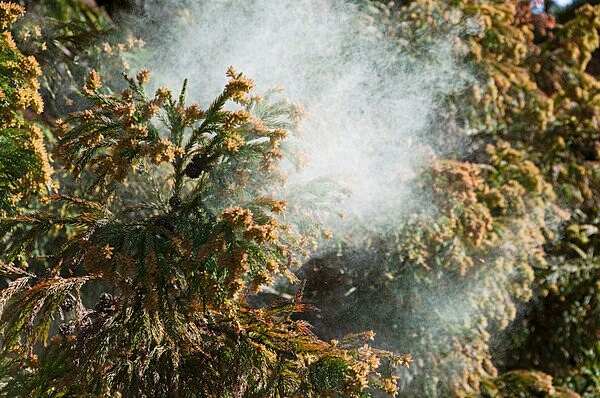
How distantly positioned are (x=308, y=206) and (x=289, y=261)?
0.57ft

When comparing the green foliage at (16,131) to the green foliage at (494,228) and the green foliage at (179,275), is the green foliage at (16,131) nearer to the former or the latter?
the green foliage at (179,275)

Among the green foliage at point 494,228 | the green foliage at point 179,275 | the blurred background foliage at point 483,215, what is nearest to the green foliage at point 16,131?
the green foliage at point 179,275

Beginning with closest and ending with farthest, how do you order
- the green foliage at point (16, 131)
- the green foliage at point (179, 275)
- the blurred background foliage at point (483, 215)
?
the green foliage at point (179, 275), the green foliage at point (16, 131), the blurred background foliage at point (483, 215)

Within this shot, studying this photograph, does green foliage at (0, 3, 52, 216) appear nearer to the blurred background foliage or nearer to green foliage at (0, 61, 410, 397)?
green foliage at (0, 61, 410, 397)

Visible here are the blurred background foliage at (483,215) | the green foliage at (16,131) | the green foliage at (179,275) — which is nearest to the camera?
the green foliage at (179,275)

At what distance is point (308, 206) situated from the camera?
197cm

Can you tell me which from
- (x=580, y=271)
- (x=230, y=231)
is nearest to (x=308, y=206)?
(x=230, y=231)

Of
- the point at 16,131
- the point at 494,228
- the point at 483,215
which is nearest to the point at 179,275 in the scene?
the point at 16,131

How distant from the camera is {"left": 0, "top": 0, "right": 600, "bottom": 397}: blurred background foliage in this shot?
2.74 m

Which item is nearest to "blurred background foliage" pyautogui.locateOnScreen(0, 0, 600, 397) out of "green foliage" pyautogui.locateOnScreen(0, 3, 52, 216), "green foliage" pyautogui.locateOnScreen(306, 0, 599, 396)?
"green foliage" pyautogui.locateOnScreen(306, 0, 599, 396)

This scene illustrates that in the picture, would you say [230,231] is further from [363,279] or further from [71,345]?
[363,279]

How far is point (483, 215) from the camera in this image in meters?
2.79

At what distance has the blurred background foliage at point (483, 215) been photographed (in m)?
2.74

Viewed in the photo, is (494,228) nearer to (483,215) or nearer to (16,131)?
(483,215)
